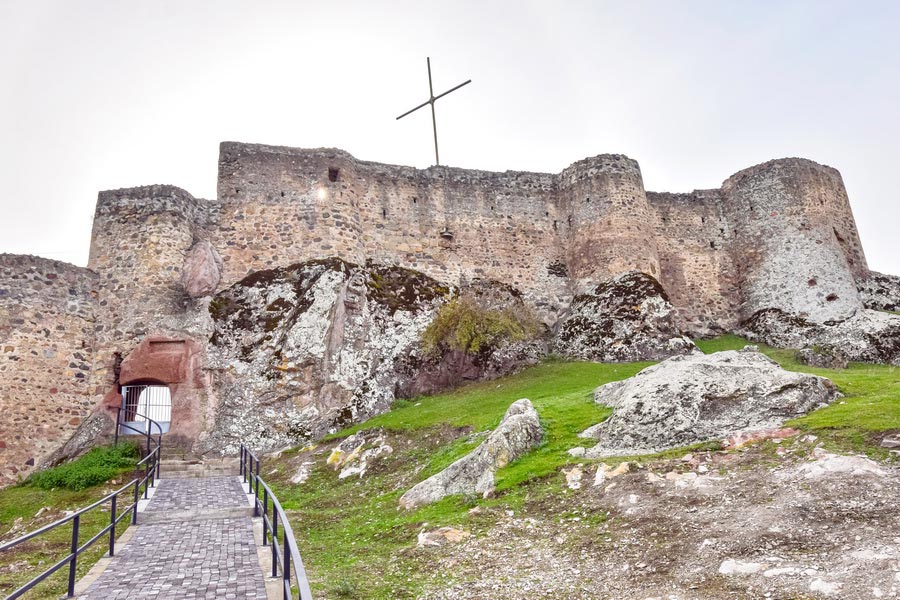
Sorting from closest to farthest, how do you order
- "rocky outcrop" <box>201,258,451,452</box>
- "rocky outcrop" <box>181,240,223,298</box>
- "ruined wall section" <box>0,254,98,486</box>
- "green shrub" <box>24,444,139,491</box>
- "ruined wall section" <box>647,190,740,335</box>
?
"green shrub" <box>24,444,139,491</box>, "ruined wall section" <box>0,254,98,486</box>, "rocky outcrop" <box>201,258,451,452</box>, "rocky outcrop" <box>181,240,223,298</box>, "ruined wall section" <box>647,190,740,335</box>

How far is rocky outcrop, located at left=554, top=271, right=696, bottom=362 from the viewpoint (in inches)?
901

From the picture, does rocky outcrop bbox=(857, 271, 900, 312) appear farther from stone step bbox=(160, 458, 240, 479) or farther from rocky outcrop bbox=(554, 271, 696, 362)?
stone step bbox=(160, 458, 240, 479)

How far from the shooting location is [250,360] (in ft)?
64.6

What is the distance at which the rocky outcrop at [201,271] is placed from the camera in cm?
2059

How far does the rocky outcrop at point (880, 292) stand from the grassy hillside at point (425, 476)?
1551cm

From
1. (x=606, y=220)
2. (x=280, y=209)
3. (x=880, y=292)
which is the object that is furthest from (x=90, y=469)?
(x=880, y=292)

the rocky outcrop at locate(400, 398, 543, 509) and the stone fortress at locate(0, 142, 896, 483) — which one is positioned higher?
the stone fortress at locate(0, 142, 896, 483)

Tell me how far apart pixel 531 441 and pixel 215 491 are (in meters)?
7.08

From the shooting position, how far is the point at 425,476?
12820 mm

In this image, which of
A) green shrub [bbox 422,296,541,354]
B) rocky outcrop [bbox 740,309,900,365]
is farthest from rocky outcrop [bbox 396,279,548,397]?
rocky outcrop [bbox 740,309,900,365]

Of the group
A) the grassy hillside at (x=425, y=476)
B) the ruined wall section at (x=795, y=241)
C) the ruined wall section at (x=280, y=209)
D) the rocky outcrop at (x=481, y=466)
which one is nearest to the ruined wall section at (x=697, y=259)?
the ruined wall section at (x=795, y=241)

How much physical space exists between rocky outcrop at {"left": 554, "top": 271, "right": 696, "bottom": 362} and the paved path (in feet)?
47.7

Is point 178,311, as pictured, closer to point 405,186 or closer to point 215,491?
point 215,491

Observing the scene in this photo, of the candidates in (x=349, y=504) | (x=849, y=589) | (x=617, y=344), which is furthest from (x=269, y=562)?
(x=617, y=344)
